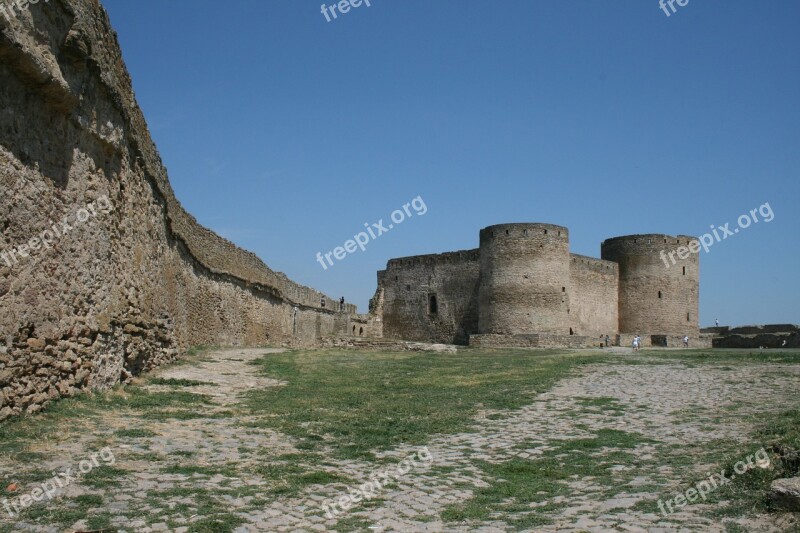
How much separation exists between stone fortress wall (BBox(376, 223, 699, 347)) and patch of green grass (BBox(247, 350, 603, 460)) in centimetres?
1733

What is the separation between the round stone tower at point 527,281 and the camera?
33.8m

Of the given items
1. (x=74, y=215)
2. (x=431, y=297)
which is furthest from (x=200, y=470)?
(x=431, y=297)

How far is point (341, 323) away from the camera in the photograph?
124 feet

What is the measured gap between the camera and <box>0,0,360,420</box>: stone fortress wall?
19.7 ft

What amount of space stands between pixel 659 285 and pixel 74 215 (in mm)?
36981

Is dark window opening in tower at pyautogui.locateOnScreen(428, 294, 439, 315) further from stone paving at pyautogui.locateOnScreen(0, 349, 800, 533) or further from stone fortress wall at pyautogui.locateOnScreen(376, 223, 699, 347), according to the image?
stone paving at pyautogui.locateOnScreen(0, 349, 800, 533)

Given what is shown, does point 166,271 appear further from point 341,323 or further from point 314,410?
point 341,323

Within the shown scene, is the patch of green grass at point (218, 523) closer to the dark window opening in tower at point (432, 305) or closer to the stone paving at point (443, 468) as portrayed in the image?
the stone paving at point (443, 468)

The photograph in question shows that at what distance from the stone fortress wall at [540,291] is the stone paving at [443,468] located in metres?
23.0

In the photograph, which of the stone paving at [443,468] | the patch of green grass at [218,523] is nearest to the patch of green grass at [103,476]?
the stone paving at [443,468]

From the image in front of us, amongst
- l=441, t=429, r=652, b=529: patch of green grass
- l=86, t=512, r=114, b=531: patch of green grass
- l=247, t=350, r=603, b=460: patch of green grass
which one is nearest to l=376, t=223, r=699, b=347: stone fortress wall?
l=247, t=350, r=603, b=460: patch of green grass

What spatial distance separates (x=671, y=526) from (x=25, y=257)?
5.67 meters

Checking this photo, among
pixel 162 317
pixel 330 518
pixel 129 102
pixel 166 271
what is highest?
pixel 129 102

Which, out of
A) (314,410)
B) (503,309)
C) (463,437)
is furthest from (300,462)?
(503,309)
